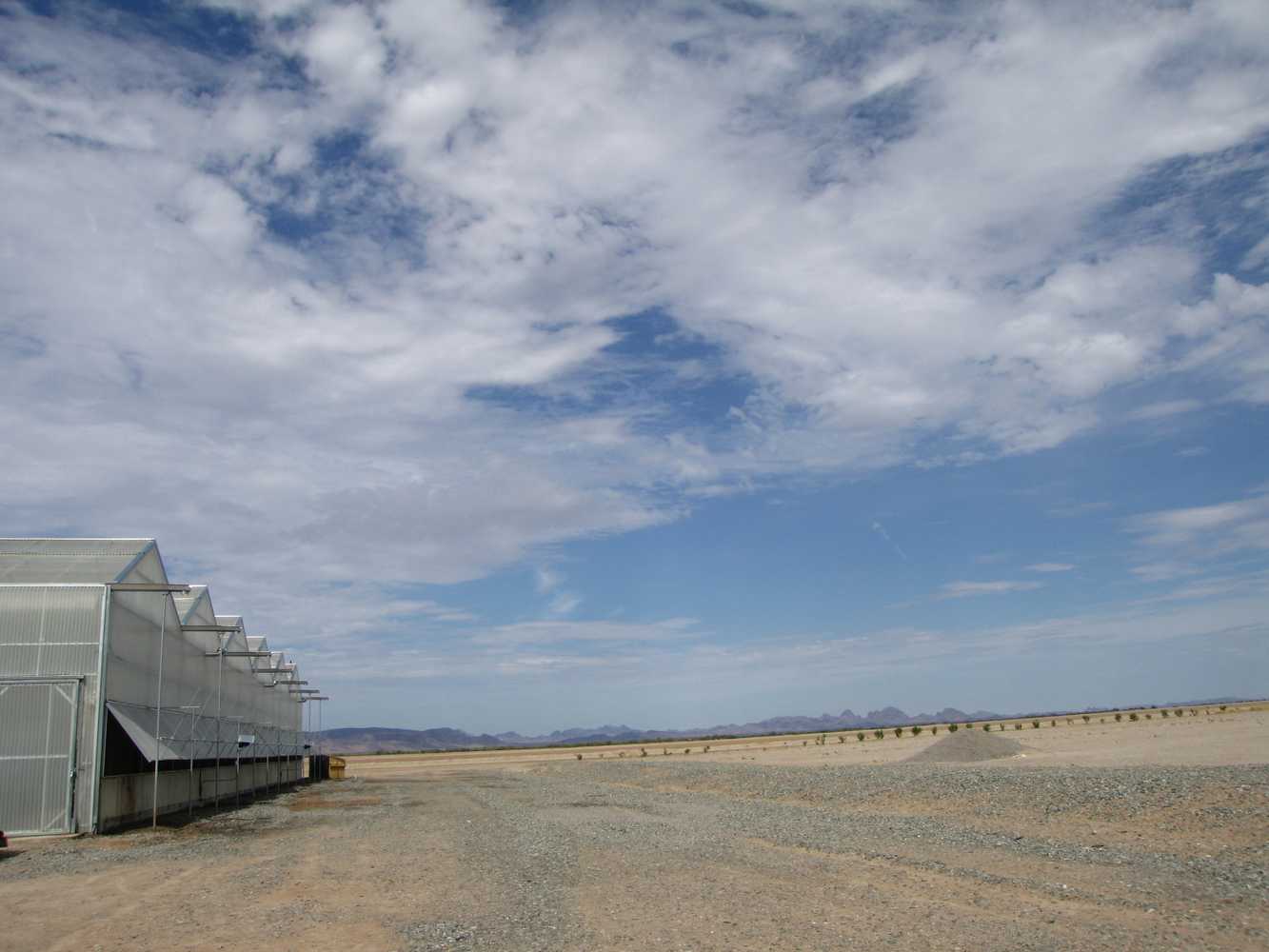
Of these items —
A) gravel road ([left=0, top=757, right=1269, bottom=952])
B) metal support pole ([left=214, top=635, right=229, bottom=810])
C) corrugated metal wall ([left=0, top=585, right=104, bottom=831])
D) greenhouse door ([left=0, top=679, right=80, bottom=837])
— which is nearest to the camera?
gravel road ([left=0, top=757, right=1269, bottom=952])

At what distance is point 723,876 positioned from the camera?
53.8 ft

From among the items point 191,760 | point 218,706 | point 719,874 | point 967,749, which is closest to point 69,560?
point 191,760

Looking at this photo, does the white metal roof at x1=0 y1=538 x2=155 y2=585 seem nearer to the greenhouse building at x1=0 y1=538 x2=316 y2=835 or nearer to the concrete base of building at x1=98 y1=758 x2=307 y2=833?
the greenhouse building at x1=0 y1=538 x2=316 y2=835

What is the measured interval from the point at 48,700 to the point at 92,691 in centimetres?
102

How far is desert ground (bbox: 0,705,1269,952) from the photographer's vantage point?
12.0m

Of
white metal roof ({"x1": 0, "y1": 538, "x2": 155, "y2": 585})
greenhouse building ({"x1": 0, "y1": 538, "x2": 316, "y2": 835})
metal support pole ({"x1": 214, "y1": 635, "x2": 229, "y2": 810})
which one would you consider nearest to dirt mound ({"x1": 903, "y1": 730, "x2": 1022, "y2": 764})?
metal support pole ({"x1": 214, "y1": 635, "x2": 229, "y2": 810})

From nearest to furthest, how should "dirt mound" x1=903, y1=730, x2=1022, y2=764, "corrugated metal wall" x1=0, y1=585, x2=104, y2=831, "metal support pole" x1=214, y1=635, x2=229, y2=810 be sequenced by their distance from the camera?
"corrugated metal wall" x1=0, y1=585, x2=104, y2=831 < "metal support pole" x1=214, y1=635, x2=229, y2=810 < "dirt mound" x1=903, y1=730, x2=1022, y2=764

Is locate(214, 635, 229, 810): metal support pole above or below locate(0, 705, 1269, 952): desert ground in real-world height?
above

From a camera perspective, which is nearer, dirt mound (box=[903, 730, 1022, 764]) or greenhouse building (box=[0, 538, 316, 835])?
greenhouse building (box=[0, 538, 316, 835])

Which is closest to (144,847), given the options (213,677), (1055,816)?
(213,677)

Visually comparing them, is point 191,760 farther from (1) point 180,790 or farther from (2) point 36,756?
(2) point 36,756

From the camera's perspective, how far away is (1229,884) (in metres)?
13.9

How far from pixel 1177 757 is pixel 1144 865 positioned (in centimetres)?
2558

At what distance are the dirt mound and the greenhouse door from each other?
111 feet
